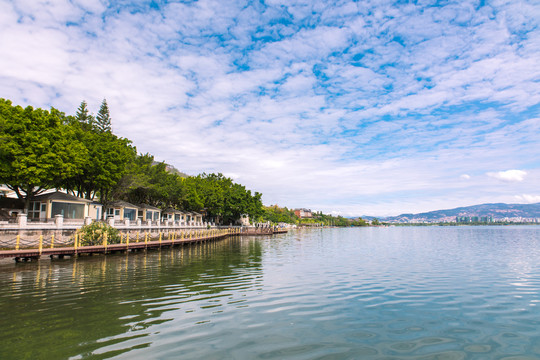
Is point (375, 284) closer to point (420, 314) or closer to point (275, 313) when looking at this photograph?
point (420, 314)

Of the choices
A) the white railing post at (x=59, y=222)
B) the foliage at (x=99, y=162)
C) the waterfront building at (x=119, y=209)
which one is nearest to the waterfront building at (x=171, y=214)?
the waterfront building at (x=119, y=209)

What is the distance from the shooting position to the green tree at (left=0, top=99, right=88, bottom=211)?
102 ft

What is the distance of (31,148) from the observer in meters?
31.9

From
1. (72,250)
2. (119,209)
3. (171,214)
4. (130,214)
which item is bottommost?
(72,250)

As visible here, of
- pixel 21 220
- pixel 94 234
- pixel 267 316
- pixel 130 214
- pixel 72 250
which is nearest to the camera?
pixel 267 316

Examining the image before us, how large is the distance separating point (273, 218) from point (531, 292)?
154950 millimetres

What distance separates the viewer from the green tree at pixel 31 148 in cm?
3103

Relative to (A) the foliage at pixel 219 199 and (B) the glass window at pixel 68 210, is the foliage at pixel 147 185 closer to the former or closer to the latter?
(A) the foliage at pixel 219 199

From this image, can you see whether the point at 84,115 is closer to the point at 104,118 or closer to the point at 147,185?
the point at 104,118

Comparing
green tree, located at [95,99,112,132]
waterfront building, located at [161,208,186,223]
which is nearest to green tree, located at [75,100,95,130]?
green tree, located at [95,99,112,132]

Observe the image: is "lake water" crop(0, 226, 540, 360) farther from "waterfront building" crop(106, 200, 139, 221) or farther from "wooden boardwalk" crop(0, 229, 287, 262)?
"waterfront building" crop(106, 200, 139, 221)

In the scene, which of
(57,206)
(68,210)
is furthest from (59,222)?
(68,210)

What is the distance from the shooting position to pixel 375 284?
57.8ft

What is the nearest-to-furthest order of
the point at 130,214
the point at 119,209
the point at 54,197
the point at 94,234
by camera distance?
the point at 94,234 → the point at 54,197 → the point at 119,209 → the point at 130,214
